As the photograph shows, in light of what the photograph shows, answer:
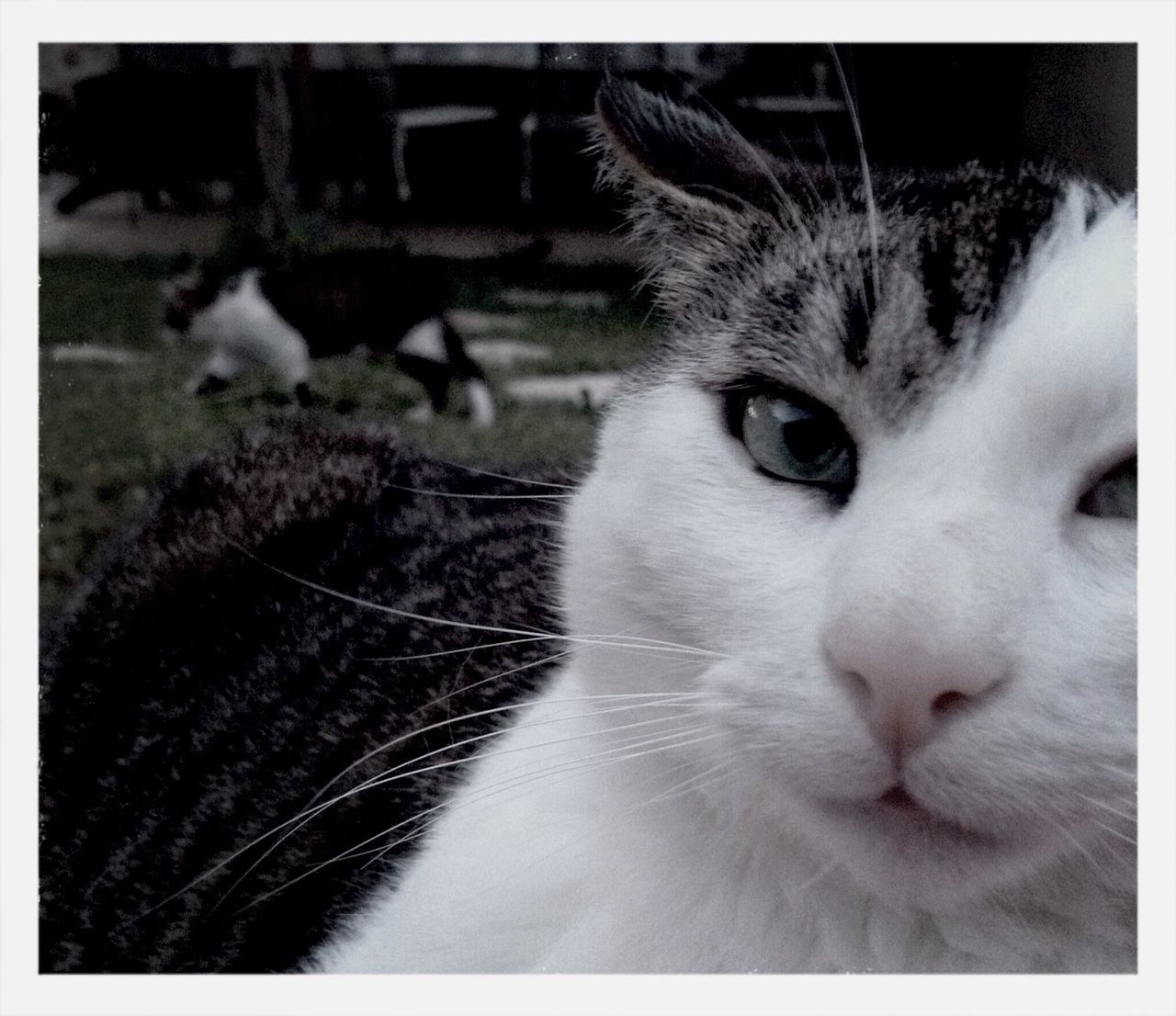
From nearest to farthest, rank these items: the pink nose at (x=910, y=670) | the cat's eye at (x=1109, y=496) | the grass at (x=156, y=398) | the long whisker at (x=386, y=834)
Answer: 1. the pink nose at (x=910, y=670)
2. the cat's eye at (x=1109, y=496)
3. the long whisker at (x=386, y=834)
4. the grass at (x=156, y=398)

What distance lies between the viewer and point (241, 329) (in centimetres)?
134

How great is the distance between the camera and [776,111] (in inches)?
49.2

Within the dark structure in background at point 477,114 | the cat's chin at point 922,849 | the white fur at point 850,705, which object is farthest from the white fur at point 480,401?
the cat's chin at point 922,849

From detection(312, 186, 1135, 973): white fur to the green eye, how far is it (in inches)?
0.7

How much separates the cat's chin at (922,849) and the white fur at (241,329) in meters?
0.81

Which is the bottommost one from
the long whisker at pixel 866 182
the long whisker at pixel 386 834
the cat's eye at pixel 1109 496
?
the long whisker at pixel 386 834

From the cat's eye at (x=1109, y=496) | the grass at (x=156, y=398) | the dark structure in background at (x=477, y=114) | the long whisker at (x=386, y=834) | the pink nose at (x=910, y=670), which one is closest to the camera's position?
the pink nose at (x=910, y=670)

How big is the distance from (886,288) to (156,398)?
2.80ft

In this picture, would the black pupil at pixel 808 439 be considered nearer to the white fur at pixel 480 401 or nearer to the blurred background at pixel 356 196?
the blurred background at pixel 356 196

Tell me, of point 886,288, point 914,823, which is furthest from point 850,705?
point 886,288

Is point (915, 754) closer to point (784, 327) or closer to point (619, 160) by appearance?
point (784, 327)

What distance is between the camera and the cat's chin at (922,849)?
0.88m

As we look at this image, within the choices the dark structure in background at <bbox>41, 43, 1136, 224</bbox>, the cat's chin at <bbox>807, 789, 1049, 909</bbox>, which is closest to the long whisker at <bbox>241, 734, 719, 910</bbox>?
the cat's chin at <bbox>807, 789, 1049, 909</bbox>
